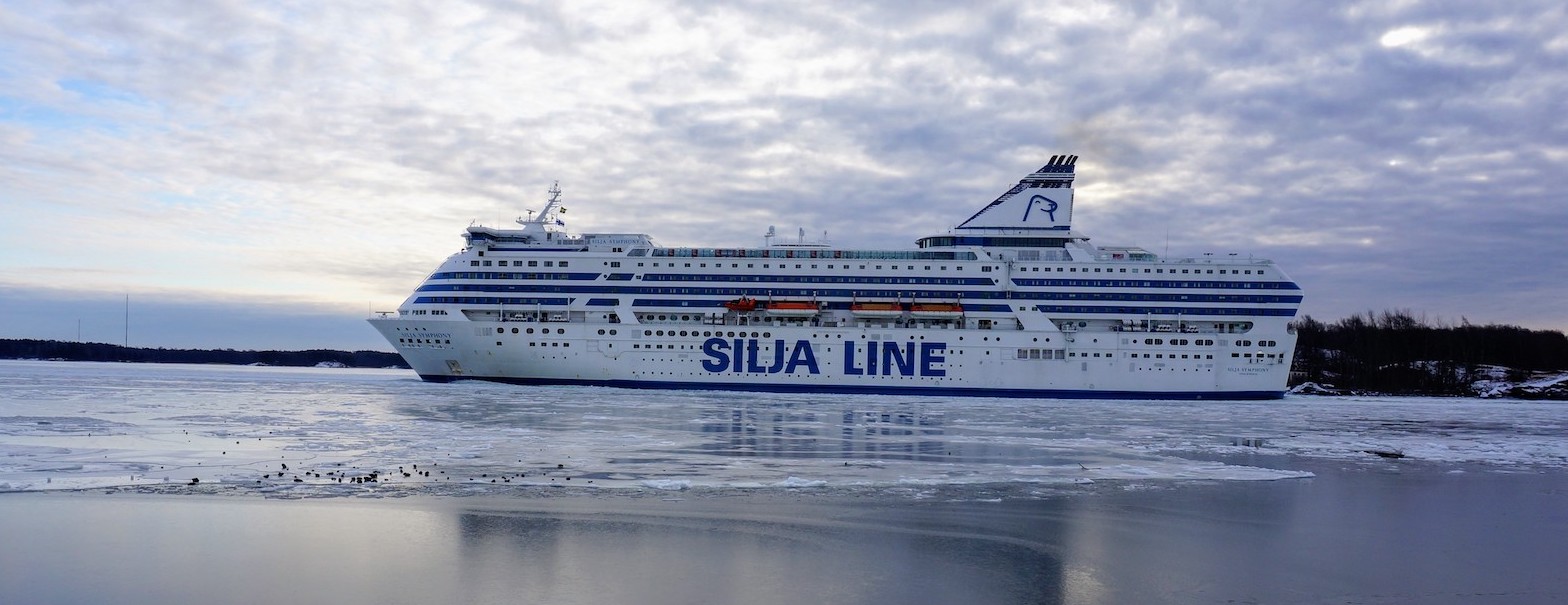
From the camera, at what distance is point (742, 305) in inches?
1622

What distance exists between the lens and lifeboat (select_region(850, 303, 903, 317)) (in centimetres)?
4097

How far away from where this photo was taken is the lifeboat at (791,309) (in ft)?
135

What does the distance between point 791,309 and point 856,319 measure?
2.97 m

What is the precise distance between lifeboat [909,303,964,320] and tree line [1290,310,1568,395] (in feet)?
152

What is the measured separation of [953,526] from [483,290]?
35.8 meters

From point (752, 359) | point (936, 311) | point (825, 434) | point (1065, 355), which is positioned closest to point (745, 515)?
point (825, 434)

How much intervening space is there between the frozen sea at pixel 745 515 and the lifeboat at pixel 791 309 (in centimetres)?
2085

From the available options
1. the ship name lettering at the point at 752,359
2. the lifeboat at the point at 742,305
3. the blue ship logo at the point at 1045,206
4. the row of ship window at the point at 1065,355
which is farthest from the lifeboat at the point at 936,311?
the lifeboat at the point at 742,305

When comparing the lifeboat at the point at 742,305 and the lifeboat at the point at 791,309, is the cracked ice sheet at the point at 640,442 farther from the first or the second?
the lifeboat at the point at 742,305

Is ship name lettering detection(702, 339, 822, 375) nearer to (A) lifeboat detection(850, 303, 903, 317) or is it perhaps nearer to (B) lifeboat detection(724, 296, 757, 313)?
(B) lifeboat detection(724, 296, 757, 313)

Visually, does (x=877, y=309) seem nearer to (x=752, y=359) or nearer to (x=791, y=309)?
(x=791, y=309)

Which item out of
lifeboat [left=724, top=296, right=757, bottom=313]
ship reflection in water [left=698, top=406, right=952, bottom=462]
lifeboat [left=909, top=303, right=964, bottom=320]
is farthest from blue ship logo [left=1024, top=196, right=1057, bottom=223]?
ship reflection in water [left=698, top=406, right=952, bottom=462]

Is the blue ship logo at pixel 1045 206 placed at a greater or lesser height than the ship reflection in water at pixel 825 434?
greater

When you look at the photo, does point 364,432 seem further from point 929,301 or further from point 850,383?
point 929,301
